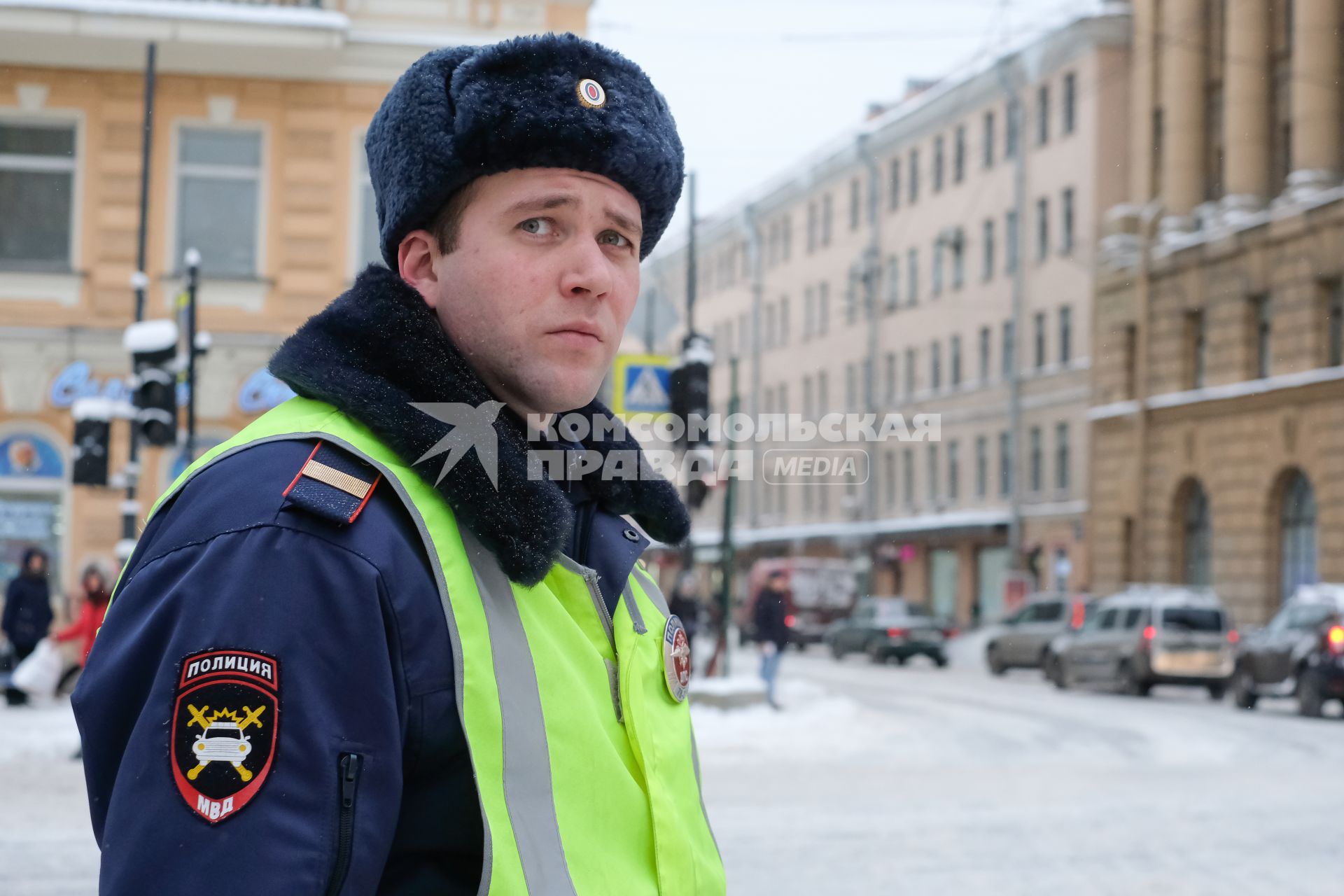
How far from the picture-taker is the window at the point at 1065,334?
158 ft

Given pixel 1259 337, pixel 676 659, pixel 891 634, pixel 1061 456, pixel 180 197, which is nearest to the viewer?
pixel 676 659

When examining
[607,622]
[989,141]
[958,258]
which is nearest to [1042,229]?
[989,141]

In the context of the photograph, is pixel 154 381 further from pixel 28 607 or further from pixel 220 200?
pixel 220 200

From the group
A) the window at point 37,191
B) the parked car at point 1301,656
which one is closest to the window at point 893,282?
the parked car at point 1301,656

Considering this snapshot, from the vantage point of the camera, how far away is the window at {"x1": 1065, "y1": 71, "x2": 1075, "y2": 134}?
4772 centimetres

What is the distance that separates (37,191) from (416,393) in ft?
67.4

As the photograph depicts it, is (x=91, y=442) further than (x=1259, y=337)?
No

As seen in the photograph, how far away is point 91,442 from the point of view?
46.7 ft

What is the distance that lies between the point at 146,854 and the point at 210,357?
19771 mm

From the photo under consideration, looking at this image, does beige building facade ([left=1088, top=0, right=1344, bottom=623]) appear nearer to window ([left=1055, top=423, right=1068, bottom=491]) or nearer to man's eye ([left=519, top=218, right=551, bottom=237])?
window ([left=1055, top=423, right=1068, bottom=491])

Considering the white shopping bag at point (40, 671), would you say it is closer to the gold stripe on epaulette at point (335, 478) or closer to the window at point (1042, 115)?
the gold stripe on epaulette at point (335, 478)

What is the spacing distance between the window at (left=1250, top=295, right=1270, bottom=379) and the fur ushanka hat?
37.4m

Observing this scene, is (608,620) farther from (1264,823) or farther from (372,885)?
(1264,823)

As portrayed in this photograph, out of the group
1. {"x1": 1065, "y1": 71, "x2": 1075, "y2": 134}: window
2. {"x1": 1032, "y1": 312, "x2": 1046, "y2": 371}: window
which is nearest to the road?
{"x1": 1032, "y1": 312, "x2": 1046, "y2": 371}: window
